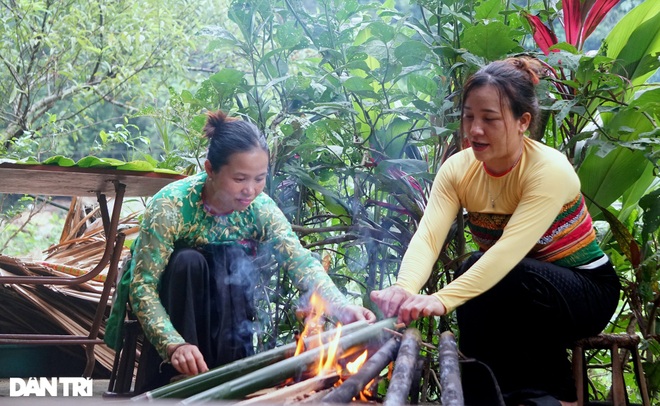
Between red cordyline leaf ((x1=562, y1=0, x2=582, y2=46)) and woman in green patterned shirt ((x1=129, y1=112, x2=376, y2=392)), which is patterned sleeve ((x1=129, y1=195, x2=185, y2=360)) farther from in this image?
red cordyline leaf ((x1=562, y1=0, x2=582, y2=46))

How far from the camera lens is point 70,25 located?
18.0 feet

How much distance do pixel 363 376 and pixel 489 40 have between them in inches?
59.4

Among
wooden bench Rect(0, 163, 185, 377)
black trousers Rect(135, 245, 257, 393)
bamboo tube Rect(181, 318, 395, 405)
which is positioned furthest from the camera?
wooden bench Rect(0, 163, 185, 377)

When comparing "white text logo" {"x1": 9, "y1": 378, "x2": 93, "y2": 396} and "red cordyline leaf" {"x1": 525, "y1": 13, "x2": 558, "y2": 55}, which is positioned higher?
"red cordyline leaf" {"x1": 525, "y1": 13, "x2": 558, "y2": 55}

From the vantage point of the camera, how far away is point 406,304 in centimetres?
217

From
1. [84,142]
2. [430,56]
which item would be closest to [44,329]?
[430,56]

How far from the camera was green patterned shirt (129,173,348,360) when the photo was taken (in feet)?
7.98

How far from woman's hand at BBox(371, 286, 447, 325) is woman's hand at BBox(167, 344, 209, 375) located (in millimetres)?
546

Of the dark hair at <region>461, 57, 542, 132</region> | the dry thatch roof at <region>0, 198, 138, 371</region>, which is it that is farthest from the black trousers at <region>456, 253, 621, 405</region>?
the dry thatch roof at <region>0, 198, 138, 371</region>

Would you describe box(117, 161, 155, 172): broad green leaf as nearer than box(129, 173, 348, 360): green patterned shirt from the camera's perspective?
No

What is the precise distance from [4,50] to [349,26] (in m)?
3.42

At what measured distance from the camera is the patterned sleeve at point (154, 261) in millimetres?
2398

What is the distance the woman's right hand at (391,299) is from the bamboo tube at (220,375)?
0.12 meters

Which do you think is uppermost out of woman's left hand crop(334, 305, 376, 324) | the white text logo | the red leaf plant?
the red leaf plant
